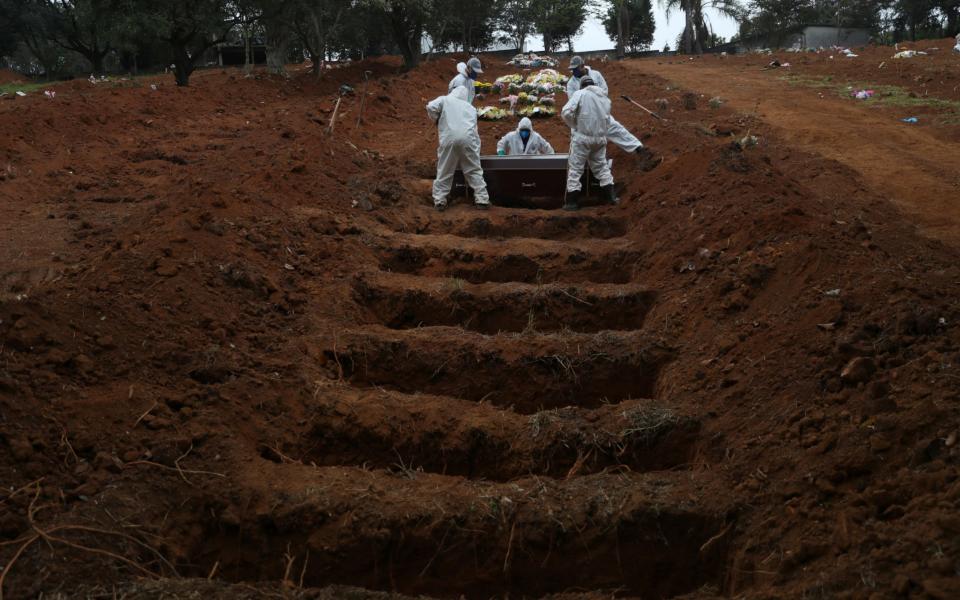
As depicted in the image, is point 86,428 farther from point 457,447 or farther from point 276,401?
point 457,447

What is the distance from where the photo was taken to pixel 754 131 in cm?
1295

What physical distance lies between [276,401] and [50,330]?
1453 mm

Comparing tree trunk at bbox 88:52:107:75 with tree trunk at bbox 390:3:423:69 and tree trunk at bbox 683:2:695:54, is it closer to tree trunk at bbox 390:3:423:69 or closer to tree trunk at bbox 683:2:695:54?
tree trunk at bbox 390:3:423:69

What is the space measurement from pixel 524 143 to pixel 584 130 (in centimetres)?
241

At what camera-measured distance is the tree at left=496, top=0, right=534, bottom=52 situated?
1511 inches

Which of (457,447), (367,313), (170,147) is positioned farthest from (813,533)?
(170,147)

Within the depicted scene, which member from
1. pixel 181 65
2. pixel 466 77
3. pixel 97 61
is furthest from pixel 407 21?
pixel 466 77

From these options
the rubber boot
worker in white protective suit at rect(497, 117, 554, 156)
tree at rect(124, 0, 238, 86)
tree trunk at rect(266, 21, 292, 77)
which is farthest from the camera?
tree trunk at rect(266, 21, 292, 77)

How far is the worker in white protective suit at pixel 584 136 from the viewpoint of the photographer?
10078 mm

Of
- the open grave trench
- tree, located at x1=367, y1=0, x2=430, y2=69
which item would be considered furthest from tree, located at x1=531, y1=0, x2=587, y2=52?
the open grave trench

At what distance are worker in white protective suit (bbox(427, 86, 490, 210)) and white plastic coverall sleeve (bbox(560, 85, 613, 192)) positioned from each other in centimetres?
108

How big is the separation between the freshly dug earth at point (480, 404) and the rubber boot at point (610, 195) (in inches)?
55.6

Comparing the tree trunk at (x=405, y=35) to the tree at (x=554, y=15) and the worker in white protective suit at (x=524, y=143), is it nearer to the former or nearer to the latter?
the tree at (x=554, y=15)

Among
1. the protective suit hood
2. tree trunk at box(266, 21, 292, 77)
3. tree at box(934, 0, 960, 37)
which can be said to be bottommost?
the protective suit hood
